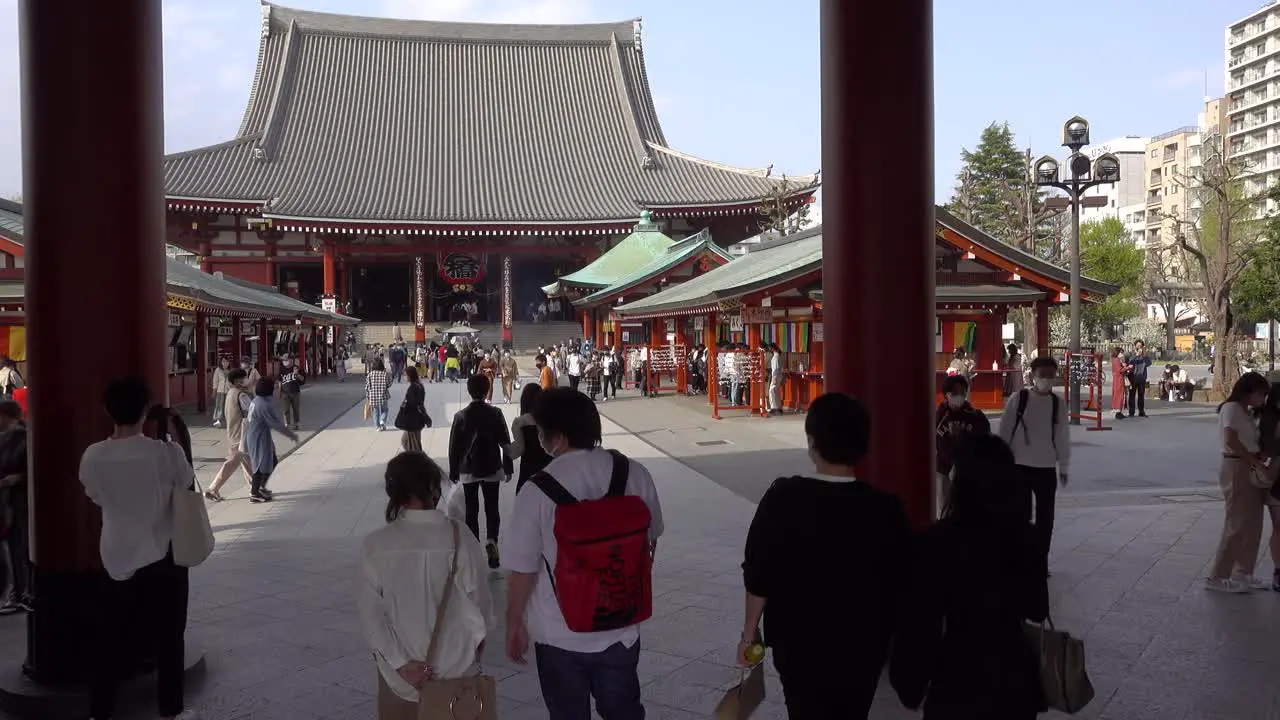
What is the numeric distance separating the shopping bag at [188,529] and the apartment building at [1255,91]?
80.6 metres

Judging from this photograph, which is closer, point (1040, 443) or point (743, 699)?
point (743, 699)

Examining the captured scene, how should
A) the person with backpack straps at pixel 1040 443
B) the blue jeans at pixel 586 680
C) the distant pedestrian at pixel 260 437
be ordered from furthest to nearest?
1. the distant pedestrian at pixel 260 437
2. the person with backpack straps at pixel 1040 443
3. the blue jeans at pixel 586 680

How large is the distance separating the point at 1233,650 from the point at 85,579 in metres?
5.84

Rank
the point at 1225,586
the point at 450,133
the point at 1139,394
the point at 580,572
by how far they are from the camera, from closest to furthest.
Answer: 1. the point at 580,572
2. the point at 1225,586
3. the point at 1139,394
4. the point at 450,133

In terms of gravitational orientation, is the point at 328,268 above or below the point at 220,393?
above

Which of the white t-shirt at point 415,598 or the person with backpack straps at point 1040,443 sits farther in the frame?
the person with backpack straps at point 1040,443

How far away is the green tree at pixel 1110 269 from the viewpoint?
152ft

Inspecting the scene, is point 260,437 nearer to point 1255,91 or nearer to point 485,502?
point 485,502

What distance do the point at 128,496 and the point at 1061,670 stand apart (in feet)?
11.7

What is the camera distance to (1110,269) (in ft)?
153

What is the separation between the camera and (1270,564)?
7.49 meters

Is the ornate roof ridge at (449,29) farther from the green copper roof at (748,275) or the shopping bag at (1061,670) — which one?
the shopping bag at (1061,670)

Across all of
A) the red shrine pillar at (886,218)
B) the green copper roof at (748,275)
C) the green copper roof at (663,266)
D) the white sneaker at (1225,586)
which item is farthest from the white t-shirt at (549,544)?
the green copper roof at (663,266)

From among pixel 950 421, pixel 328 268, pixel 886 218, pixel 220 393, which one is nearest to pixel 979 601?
pixel 886 218
